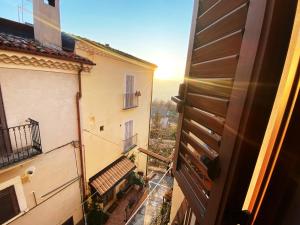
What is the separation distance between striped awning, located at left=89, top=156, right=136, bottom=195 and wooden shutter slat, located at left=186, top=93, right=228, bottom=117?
8.40 m

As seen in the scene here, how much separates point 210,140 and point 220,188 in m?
0.31

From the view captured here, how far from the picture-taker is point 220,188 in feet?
3.10

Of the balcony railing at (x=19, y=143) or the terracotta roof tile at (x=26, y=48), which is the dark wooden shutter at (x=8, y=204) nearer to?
the balcony railing at (x=19, y=143)

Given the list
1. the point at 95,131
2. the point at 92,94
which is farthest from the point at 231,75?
the point at 95,131

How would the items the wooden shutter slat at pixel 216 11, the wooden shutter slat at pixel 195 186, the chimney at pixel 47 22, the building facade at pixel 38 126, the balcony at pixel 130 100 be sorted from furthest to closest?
the balcony at pixel 130 100
the chimney at pixel 47 22
the building facade at pixel 38 126
the wooden shutter slat at pixel 195 186
the wooden shutter slat at pixel 216 11

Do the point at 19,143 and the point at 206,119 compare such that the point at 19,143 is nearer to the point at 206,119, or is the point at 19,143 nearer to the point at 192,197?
the point at 192,197

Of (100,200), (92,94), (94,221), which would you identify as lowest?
(94,221)

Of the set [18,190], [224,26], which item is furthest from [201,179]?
[18,190]

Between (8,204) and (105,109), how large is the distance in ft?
16.9

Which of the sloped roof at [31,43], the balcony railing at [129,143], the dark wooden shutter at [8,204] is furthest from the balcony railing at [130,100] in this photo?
the dark wooden shutter at [8,204]

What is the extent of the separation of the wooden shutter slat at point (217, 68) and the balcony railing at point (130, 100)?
8.82 meters

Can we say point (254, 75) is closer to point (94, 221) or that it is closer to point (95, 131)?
point (95, 131)

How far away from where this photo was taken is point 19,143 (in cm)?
512

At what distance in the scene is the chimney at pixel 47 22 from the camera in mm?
6114
